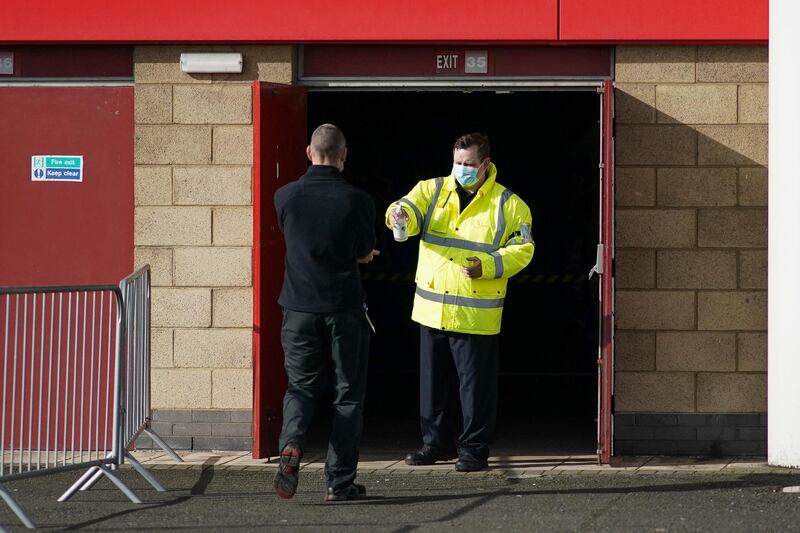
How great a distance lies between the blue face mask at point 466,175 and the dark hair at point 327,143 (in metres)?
1.11

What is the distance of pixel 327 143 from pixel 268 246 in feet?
4.87

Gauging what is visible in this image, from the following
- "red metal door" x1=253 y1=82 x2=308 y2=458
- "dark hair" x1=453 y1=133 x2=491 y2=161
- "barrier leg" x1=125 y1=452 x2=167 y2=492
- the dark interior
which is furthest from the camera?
the dark interior

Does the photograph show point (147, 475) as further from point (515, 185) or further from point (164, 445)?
point (515, 185)

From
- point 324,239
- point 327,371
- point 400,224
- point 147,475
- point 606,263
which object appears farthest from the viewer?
point 606,263

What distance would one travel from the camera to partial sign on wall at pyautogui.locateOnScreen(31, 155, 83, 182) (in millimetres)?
9000

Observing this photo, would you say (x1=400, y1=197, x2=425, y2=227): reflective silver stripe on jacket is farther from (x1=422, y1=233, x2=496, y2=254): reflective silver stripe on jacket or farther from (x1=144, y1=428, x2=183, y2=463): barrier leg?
(x1=144, y1=428, x2=183, y2=463): barrier leg

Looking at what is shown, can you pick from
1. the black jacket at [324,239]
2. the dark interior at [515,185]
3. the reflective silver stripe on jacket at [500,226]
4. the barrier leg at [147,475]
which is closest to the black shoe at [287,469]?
the black jacket at [324,239]

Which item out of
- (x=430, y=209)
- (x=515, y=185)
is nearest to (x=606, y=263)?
(x=430, y=209)

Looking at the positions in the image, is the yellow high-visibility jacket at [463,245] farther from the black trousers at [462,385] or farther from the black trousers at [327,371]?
the black trousers at [327,371]

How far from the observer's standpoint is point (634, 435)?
→ 8711 millimetres

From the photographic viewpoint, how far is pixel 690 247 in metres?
8.69

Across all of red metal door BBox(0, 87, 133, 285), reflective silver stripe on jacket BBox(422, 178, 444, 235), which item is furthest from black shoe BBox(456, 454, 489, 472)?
red metal door BBox(0, 87, 133, 285)

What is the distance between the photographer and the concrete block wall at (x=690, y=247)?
864cm

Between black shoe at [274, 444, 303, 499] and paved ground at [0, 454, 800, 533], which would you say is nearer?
paved ground at [0, 454, 800, 533]
